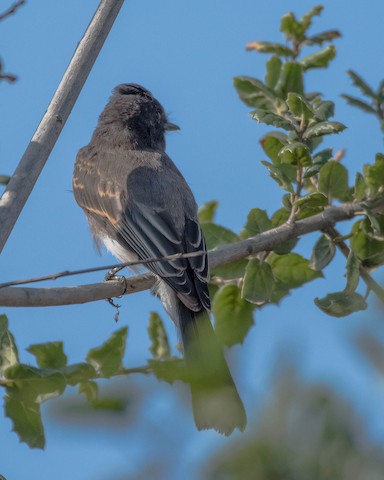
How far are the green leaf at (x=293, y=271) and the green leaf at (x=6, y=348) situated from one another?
1.88m

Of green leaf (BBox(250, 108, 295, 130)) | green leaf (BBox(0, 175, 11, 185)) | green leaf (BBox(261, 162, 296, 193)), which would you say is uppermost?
green leaf (BBox(250, 108, 295, 130))

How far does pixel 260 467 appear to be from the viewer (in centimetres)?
101

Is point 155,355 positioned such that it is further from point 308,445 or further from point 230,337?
point 308,445

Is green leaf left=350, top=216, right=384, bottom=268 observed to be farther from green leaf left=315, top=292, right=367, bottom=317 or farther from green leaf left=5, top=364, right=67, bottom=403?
green leaf left=5, top=364, right=67, bottom=403

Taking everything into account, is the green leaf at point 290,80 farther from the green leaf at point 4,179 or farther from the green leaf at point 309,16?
the green leaf at point 4,179

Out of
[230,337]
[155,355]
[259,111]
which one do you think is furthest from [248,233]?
[230,337]

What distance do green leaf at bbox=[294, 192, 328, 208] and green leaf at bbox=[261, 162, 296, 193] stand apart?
0.32 feet

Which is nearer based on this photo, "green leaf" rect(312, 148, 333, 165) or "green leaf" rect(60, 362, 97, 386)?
"green leaf" rect(60, 362, 97, 386)

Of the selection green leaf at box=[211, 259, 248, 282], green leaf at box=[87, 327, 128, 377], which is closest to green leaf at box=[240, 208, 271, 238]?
green leaf at box=[211, 259, 248, 282]

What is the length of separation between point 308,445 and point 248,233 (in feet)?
11.6

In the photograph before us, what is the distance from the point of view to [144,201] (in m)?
5.08

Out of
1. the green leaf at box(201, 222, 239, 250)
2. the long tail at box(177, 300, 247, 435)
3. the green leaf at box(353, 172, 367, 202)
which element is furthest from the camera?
the green leaf at box(201, 222, 239, 250)

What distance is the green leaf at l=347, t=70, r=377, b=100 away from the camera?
14.7 feet

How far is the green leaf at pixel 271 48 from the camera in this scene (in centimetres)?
484
